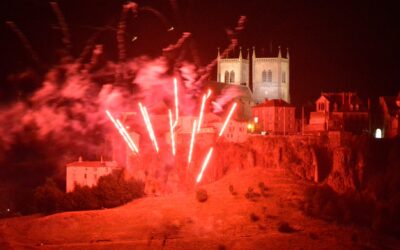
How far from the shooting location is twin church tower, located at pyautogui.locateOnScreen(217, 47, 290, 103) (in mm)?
57500

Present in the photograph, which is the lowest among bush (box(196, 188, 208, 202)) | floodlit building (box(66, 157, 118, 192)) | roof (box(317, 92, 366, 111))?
bush (box(196, 188, 208, 202))

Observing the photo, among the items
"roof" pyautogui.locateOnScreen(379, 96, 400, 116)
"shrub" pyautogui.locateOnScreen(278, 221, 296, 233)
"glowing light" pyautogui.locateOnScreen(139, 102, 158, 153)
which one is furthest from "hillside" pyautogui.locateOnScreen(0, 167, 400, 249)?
"roof" pyautogui.locateOnScreen(379, 96, 400, 116)

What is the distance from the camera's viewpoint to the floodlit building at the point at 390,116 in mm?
43625

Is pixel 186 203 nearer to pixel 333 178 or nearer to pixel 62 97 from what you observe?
pixel 333 178

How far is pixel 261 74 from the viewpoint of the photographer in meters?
58.2

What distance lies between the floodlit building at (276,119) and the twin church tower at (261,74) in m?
7.35

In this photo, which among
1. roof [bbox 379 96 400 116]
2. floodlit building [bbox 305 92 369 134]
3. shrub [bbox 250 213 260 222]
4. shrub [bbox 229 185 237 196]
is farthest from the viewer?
floodlit building [bbox 305 92 369 134]

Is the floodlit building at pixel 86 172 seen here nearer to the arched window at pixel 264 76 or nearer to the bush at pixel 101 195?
the bush at pixel 101 195

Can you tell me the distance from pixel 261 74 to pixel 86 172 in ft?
62.6

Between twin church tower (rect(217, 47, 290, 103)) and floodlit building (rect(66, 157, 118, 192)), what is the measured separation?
54.5ft

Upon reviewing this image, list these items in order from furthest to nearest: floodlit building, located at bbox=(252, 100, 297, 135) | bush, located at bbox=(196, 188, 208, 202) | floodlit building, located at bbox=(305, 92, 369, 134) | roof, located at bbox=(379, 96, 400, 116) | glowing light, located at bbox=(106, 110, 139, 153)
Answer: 1. floodlit building, located at bbox=(252, 100, 297, 135)
2. floodlit building, located at bbox=(305, 92, 369, 134)
3. roof, located at bbox=(379, 96, 400, 116)
4. glowing light, located at bbox=(106, 110, 139, 153)
5. bush, located at bbox=(196, 188, 208, 202)

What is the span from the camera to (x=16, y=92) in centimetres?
5019

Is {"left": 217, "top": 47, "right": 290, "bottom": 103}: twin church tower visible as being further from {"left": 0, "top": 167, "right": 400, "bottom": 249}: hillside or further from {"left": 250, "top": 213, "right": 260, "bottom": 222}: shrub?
{"left": 250, "top": 213, "right": 260, "bottom": 222}: shrub

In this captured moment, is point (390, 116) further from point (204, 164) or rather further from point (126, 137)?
point (126, 137)
